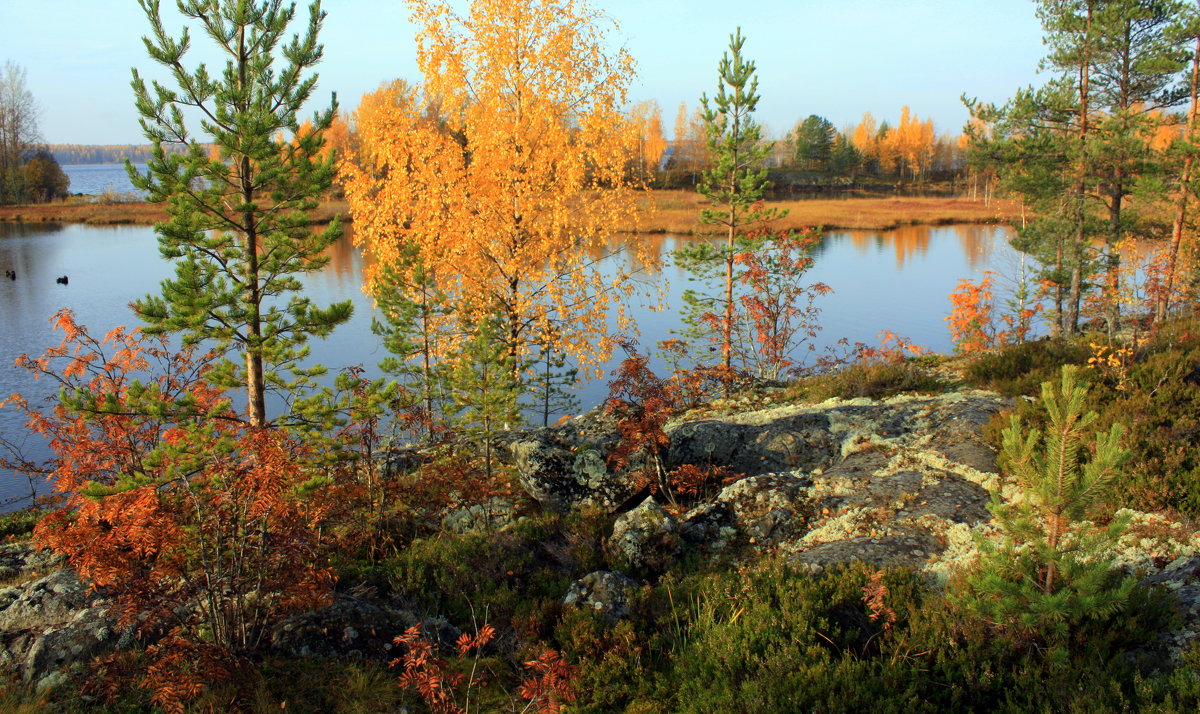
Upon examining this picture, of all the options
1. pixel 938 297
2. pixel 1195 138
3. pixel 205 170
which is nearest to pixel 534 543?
pixel 205 170

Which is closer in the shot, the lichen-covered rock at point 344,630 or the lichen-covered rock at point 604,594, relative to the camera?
the lichen-covered rock at point 344,630

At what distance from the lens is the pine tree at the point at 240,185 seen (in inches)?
311

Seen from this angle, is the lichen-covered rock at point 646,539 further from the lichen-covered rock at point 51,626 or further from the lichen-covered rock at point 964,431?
the lichen-covered rock at point 51,626

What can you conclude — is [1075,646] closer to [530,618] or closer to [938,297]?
[530,618]

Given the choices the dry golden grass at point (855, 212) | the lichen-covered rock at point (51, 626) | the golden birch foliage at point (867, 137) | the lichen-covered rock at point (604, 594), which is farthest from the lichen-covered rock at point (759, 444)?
the golden birch foliage at point (867, 137)

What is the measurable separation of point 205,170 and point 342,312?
7.07ft

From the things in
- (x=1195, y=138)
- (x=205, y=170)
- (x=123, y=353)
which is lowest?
(x=123, y=353)

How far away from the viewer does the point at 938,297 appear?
1205 inches

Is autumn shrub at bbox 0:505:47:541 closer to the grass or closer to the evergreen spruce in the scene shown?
the evergreen spruce

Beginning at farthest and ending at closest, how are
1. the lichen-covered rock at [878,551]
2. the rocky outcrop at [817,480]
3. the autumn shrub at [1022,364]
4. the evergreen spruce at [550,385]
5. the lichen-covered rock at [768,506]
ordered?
the evergreen spruce at [550,385] < the autumn shrub at [1022,364] < the lichen-covered rock at [768,506] < the rocky outcrop at [817,480] < the lichen-covered rock at [878,551]

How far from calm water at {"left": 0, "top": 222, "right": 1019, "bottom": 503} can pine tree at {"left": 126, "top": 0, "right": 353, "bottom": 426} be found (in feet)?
28.0

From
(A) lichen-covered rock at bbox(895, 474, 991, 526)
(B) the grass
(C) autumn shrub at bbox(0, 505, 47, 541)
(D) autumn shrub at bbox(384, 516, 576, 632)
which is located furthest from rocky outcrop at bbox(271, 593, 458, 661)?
(B) the grass

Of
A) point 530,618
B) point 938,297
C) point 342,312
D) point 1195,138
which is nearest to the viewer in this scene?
point 530,618

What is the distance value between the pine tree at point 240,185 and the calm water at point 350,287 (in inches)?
336
